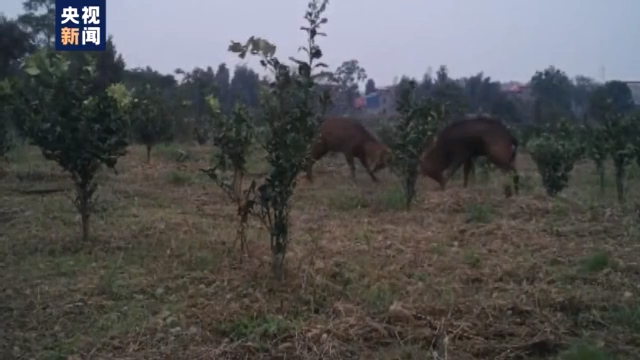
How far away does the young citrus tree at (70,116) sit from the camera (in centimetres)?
753

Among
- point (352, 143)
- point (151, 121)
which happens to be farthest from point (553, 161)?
point (151, 121)

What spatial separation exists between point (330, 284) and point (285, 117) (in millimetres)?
1328

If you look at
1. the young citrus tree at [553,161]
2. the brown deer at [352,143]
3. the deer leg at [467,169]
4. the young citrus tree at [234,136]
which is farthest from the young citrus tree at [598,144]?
the young citrus tree at [234,136]

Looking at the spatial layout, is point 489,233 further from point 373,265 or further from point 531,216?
point 373,265

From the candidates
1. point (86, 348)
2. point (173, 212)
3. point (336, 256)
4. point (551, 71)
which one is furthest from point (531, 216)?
point (551, 71)

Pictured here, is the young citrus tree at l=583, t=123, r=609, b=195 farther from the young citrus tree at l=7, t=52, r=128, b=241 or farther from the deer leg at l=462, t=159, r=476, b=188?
the young citrus tree at l=7, t=52, r=128, b=241

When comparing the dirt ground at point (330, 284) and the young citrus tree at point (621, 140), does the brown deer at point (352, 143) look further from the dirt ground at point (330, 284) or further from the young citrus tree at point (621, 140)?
the dirt ground at point (330, 284)

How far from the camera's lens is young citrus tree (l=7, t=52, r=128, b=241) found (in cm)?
753

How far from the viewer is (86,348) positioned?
5.05 meters

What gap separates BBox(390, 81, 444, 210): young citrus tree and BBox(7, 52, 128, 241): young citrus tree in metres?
4.17

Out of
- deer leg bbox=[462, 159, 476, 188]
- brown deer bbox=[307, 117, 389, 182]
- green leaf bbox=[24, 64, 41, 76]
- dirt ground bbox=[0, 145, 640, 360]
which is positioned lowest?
dirt ground bbox=[0, 145, 640, 360]

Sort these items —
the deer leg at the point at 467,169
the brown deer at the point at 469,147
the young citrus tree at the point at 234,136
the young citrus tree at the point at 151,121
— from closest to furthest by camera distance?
the young citrus tree at the point at 234,136
the brown deer at the point at 469,147
the deer leg at the point at 467,169
the young citrus tree at the point at 151,121

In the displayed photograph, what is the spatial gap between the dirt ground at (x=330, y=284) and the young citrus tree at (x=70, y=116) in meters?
0.87

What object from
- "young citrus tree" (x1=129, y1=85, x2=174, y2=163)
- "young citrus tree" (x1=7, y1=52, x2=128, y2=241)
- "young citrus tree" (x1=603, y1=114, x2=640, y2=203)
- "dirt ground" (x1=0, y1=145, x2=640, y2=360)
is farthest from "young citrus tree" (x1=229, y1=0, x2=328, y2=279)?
"young citrus tree" (x1=129, y1=85, x2=174, y2=163)
